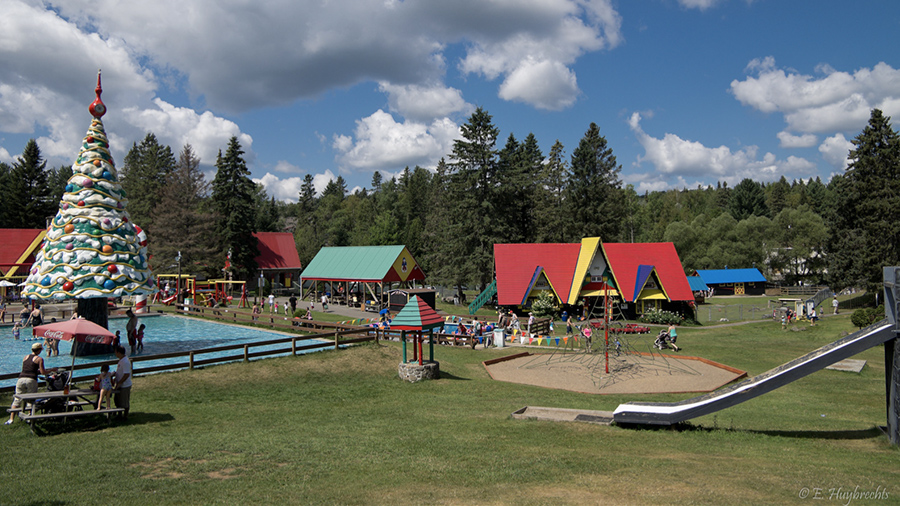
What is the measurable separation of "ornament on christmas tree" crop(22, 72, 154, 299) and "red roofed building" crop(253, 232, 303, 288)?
39410 millimetres

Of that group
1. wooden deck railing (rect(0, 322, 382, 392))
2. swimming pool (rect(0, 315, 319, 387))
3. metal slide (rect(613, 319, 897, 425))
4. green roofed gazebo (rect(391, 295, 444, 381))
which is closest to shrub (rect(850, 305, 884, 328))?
metal slide (rect(613, 319, 897, 425))

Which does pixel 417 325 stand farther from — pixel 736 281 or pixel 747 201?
pixel 747 201

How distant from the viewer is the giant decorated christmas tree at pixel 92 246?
20609mm

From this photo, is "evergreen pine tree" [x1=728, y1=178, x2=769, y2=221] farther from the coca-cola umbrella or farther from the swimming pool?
the coca-cola umbrella

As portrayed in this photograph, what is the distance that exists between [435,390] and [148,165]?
66274 mm

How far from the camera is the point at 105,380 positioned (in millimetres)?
11617

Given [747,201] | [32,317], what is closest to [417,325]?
[32,317]

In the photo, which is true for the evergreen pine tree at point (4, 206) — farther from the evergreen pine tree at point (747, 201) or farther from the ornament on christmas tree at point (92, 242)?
the evergreen pine tree at point (747, 201)

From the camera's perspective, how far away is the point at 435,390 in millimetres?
16688

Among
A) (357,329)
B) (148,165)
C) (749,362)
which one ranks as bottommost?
(749,362)

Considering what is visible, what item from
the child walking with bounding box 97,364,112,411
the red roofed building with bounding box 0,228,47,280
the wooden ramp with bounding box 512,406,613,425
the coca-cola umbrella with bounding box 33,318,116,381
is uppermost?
the red roofed building with bounding box 0,228,47,280

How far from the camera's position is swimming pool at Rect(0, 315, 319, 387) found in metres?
20.6

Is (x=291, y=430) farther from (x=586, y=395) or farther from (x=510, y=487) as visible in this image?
(x=586, y=395)

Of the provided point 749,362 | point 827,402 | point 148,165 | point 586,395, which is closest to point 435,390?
point 586,395
